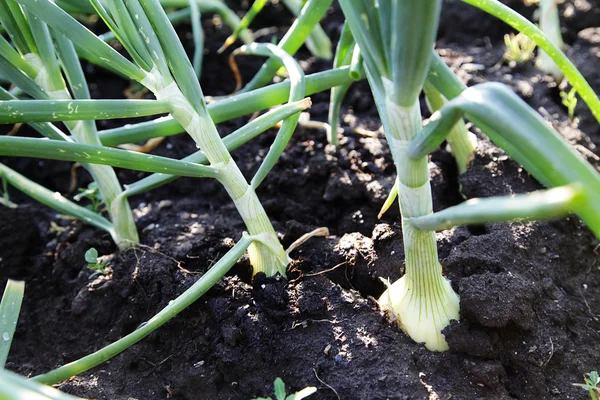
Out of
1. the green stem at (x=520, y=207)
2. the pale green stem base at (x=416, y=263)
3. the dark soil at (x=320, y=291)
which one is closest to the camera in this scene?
the green stem at (x=520, y=207)

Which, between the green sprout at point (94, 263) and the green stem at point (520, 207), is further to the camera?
the green sprout at point (94, 263)

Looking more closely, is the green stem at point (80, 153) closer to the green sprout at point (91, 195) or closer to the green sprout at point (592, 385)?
the green sprout at point (91, 195)

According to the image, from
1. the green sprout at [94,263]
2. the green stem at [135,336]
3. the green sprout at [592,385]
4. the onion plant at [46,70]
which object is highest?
the onion plant at [46,70]

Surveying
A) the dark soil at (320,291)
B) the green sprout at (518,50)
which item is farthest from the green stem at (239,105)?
the green sprout at (518,50)

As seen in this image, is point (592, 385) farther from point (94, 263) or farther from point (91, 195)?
point (91, 195)

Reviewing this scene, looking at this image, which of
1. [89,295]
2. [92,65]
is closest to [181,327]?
[89,295]

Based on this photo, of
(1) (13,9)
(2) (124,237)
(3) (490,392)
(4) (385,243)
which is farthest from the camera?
(2) (124,237)

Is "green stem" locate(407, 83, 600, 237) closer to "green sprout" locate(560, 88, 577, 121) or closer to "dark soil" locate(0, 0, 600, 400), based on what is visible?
"dark soil" locate(0, 0, 600, 400)

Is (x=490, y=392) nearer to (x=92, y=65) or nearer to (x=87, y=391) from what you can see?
(x=87, y=391)
